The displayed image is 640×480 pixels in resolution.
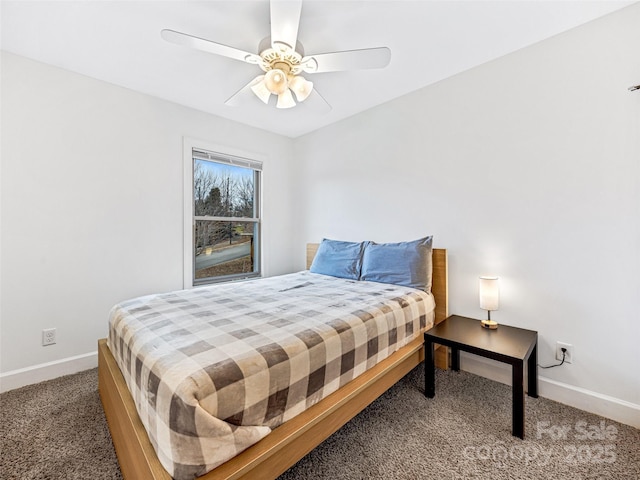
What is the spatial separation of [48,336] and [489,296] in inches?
138

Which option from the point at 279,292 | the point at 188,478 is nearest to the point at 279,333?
the point at 188,478

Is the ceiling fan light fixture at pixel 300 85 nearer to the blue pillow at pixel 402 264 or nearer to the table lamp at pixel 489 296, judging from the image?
the blue pillow at pixel 402 264

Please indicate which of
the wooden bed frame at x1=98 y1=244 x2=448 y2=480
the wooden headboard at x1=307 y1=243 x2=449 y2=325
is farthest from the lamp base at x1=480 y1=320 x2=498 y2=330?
the wooden bed frame at x1=98 y1=244 x2=448 y2=480

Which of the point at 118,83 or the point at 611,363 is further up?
the point at 118,83

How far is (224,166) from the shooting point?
3.39 m

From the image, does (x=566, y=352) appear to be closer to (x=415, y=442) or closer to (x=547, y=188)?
(x=547, y=188)

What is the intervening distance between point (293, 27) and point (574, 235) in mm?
2201

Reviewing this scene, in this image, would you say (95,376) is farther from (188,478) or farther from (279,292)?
(188,478)

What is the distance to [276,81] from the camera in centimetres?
168

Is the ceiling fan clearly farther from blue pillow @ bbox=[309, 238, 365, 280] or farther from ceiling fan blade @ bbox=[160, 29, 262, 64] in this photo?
blue pillow @ bbox=[309, 238, 365, 280]

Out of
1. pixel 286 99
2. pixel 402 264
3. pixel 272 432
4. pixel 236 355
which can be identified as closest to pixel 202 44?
pixel 286 99

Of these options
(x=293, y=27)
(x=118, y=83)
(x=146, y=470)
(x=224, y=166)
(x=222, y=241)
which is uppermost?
(x=118, y=83)

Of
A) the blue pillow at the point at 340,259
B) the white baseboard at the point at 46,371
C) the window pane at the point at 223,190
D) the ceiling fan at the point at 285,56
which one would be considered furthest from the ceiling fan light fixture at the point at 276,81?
the white baseboard at the point at 46,371

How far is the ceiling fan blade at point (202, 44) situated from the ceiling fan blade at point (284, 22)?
0.64 ft
